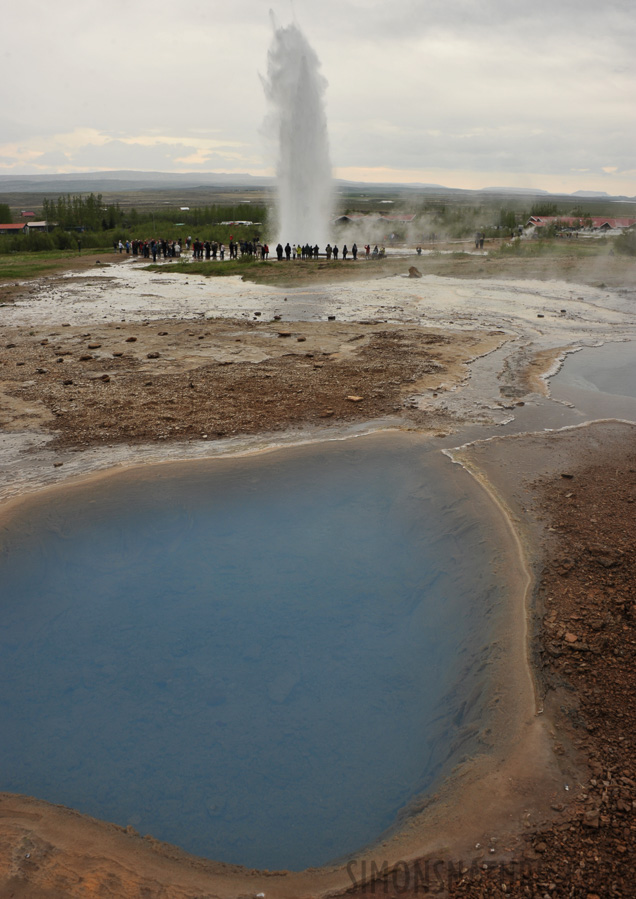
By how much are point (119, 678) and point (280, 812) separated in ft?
5.12

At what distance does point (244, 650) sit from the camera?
4.70 metres

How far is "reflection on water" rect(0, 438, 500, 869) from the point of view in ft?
12.0

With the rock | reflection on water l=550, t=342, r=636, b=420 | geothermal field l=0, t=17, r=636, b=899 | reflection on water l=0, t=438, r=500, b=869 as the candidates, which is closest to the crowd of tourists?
reflection on water l=550, t=342, r=636, b=420

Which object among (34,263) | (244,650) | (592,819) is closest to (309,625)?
(244,650)

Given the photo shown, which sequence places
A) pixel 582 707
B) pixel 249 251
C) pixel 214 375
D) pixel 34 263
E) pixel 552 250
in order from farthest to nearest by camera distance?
1. pixel 552 250
2. pixel 249 251
3. pixel 34 263
4. pixel 214 375
5. pixel 582 707

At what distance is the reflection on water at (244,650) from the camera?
3.64m

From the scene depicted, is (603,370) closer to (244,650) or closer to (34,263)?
(244,650)

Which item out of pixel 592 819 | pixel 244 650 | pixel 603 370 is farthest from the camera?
pixel 603 370

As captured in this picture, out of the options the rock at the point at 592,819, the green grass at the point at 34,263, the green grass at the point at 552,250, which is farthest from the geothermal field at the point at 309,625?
the green grass at the point at 552,250

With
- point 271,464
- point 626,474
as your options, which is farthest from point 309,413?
point 626,474

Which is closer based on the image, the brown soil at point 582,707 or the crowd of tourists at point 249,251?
the brown soil at point 582,707

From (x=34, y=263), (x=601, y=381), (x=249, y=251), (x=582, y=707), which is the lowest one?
(x=582, y=707)

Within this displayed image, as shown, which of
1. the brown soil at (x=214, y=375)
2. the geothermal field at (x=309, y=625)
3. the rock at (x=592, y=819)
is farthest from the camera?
the brown soil at (x=214, y=375)

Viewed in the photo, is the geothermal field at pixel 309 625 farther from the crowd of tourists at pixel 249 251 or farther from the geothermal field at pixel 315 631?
the crowd of tourists at pixel 249 251
